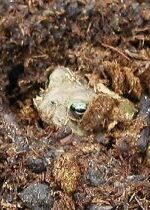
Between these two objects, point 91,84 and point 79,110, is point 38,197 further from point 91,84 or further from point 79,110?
point 91,84

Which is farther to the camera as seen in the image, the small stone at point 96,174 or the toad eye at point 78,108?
the toad eye at point 78,108

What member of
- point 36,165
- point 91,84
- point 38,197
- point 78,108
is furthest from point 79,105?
point 38,197

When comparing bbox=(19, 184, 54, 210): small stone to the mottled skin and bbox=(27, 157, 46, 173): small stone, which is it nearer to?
bbox=(27, 157, 46, 173): small stone

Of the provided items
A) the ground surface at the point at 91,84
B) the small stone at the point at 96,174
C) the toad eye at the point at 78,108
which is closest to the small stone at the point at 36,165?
the ground surface at the point at 91,84

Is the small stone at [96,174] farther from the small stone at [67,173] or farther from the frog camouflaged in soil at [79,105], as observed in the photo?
the frog camouflaged in soil at [79,105]

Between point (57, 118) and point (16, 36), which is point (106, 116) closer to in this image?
point (57, 118)

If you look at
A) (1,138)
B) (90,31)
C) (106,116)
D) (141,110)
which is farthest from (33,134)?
(90,31)

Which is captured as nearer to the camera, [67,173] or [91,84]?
[67,173]
